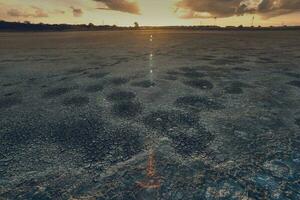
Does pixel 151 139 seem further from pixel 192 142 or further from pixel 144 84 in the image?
pixel 144 84

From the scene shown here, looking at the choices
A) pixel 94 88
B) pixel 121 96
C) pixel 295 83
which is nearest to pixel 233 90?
pixel 295 83

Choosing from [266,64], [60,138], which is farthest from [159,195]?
[266,64]

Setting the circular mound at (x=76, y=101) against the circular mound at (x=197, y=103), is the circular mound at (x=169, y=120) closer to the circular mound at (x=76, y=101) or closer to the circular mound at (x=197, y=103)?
the circular mound at (x=197, y=103)

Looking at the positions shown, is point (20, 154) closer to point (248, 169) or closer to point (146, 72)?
point (248, 169)

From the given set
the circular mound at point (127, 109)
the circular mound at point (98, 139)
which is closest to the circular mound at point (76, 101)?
the circular mound at point (127, 109)

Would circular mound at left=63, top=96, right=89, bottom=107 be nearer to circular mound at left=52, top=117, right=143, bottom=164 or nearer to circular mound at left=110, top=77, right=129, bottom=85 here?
circular mound at left=52, top=117, right=143, bottom=164

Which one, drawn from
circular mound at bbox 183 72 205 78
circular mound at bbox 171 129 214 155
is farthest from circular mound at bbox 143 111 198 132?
circular mound at bbox 183 72 205 78

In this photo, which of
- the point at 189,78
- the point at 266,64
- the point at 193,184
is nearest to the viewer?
the point at 193,184
